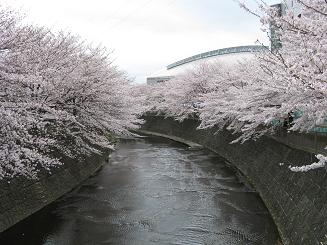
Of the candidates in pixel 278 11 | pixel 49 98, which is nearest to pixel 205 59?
pixel 49 98

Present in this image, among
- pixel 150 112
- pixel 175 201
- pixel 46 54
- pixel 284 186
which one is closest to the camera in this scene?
pixel 284 186

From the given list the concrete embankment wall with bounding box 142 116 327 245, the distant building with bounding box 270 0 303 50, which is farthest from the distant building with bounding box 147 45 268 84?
the distant building with bounding box 270 0 303 50

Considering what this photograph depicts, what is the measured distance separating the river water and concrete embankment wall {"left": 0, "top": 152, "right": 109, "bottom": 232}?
1.03 ft

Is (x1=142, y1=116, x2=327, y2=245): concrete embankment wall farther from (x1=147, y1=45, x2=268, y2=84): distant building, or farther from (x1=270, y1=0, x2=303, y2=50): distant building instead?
(x1=147, y1=45, x2=268, y2=84): distant building

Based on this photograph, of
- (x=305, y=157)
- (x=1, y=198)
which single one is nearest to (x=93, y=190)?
(x=1, y=198)

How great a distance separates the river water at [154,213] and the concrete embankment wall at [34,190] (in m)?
0.32

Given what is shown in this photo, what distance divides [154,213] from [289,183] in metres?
5.11

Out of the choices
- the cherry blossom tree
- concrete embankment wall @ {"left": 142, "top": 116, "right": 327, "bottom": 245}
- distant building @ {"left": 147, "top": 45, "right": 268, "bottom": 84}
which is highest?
distant building @ {"left": 147, "top": 45, "right": 268, "bottom": 84}

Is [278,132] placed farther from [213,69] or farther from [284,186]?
[213,69]

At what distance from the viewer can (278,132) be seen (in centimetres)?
1820

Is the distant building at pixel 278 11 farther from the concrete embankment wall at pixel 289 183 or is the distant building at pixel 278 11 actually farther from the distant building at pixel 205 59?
the distant building at pixel 205 59

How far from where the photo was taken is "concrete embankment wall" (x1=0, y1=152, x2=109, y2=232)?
13.2 m

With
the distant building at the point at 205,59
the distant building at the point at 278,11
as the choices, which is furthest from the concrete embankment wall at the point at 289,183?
the distant building at the point at 205,59

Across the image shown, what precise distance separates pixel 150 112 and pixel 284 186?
131 feet
